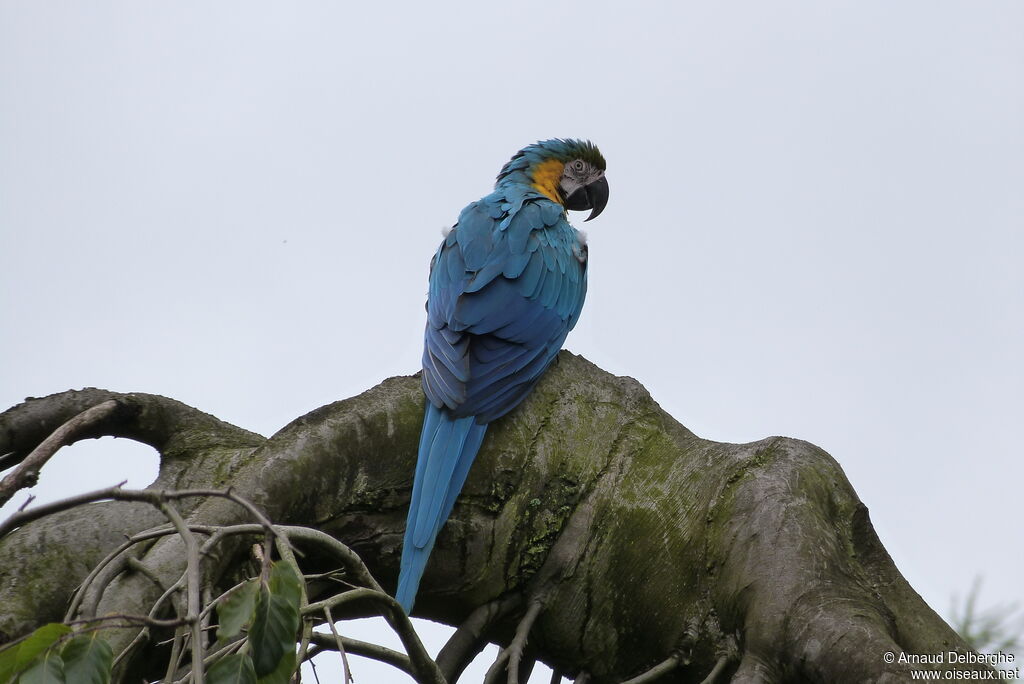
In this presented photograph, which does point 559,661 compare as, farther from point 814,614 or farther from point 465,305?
point 465,305

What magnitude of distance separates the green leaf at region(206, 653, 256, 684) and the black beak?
12.6 feet

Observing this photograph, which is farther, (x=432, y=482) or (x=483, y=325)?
(x=483, y=325)

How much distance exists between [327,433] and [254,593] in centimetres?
121

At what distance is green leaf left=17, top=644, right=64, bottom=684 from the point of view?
1315mm

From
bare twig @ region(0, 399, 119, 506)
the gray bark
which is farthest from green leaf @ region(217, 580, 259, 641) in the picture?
the gray bark

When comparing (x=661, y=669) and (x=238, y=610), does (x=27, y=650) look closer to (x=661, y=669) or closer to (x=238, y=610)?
(x=238, y=610)

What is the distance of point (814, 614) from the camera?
2.13m

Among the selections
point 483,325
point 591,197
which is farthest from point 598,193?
point 483,325

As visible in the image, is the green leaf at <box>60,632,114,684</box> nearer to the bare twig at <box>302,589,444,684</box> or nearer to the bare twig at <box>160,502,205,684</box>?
the bare twig at <box>160,502,205,684</box>

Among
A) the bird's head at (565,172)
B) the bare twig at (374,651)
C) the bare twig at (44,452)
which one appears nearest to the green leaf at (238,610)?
the bare twig at (44,452)

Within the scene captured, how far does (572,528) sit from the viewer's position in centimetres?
258

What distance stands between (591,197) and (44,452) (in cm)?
354

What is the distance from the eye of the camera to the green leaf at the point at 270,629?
1.30m

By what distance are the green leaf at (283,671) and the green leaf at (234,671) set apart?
2 centimetres
